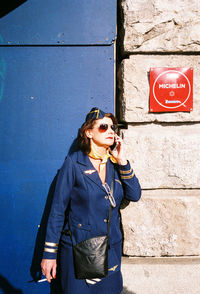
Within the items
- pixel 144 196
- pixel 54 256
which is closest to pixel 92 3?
pixel 144 196

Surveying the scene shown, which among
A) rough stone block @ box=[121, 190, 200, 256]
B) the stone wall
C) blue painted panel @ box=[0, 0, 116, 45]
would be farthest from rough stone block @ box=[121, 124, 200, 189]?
blue painted panel @ box=[0, 0, 116, 45]

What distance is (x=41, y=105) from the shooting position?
7.01 feet

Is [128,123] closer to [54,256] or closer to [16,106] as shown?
[16,106]

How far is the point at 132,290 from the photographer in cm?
207

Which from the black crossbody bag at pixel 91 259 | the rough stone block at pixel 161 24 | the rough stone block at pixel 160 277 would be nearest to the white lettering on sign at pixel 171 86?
the rough stone block at pixel 161 24

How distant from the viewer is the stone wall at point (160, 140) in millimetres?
2090

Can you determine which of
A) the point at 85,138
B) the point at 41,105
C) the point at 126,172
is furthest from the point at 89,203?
the point at 41,105

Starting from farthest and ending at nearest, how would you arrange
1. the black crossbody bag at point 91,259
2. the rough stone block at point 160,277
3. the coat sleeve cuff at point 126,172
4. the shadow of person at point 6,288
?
the shadow of person at point 6,288
the rough stone block at point 160,277
the coat sleeve cuff at point 126,172
the black crossbody bag at point 91,259

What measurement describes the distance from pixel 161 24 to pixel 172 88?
0.59m

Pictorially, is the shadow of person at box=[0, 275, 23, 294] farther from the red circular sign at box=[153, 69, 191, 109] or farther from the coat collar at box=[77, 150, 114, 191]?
the red circular sign at box=[153, 69, 191, 109]

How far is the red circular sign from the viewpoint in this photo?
2.09 m

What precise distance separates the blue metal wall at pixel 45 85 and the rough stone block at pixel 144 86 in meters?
0.14

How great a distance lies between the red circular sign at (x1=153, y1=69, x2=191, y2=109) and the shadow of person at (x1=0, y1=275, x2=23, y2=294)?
2.22 metres

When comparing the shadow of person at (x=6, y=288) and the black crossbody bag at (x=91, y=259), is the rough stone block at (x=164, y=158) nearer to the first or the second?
the black crossbody bag at (x=91, y=259)
